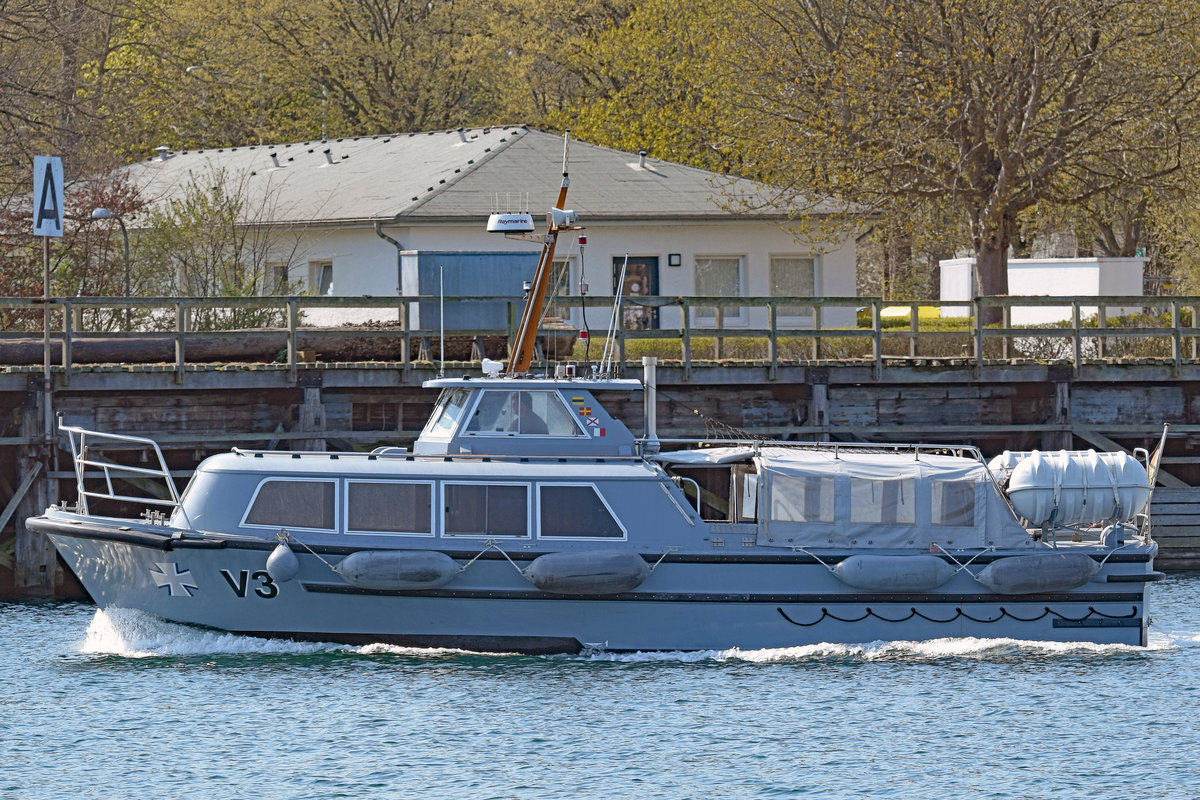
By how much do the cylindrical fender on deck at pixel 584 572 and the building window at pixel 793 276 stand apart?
54.0 feet

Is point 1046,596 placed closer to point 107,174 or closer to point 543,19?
point 107,174

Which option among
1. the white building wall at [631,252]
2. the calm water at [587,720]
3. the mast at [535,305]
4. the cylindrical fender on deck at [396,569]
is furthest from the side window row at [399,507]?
the white building wall at [631,252]

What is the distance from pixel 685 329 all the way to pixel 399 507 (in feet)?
23.4

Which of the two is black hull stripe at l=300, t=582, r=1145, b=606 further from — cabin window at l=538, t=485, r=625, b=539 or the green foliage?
the green foliage

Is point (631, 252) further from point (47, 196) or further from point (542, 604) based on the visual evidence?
point (542, 604)

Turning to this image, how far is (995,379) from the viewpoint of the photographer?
2362 centimetres

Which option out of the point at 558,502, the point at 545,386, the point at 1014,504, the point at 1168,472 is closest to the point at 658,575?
the point at 558,502

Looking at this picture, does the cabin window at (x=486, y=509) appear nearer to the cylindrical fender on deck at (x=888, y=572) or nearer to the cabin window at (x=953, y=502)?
the cylindrical fender on deck at (x=888, y=572)

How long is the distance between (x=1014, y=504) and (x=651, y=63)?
91.9ft

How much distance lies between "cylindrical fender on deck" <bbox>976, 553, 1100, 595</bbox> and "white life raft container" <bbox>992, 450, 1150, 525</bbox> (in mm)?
417

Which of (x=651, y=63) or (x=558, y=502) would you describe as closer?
(x=558, y=502)

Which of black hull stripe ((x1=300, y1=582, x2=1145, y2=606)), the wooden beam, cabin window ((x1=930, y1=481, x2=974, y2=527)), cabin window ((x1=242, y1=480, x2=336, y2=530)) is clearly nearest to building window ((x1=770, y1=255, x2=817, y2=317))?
the wooden beam

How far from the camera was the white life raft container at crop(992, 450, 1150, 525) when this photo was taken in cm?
1694

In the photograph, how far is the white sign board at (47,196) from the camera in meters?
19.5
